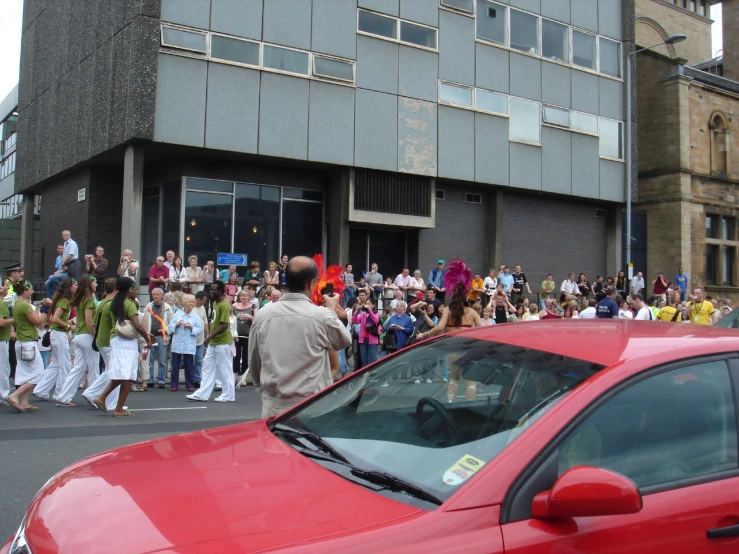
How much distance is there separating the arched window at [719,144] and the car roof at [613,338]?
32.8m

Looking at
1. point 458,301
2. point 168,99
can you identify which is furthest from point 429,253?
point 458,301

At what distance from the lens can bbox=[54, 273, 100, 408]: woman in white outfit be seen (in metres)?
10.2

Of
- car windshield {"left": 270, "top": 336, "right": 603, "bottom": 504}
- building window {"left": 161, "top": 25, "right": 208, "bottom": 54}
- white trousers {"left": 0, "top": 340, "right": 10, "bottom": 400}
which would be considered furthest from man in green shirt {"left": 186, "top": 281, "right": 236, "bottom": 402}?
building window {"left": 161, "top": 25, "right": 208, "bottom": 54}

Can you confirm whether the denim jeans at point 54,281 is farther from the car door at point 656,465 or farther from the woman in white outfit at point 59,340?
the car door at point 656,465

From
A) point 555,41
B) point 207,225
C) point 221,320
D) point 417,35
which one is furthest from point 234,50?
point 555,41

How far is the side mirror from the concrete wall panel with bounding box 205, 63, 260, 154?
1777 centimetres

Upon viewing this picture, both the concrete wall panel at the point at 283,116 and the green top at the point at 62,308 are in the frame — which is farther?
the concrete wall panel at the point at 283,116

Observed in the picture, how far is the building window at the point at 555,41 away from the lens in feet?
84.6

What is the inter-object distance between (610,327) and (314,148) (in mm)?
17641

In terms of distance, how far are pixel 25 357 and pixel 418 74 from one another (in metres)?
15.7

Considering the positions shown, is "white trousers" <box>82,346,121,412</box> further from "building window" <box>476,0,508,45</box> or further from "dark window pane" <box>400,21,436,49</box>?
"building window" <box>476,0,508,45</box>

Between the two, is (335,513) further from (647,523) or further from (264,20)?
(264,20)

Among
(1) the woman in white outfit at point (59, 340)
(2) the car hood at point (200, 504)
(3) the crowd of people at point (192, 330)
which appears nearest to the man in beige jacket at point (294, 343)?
(3) the crowd of people at point (192, 330)

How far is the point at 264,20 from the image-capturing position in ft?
64.9
